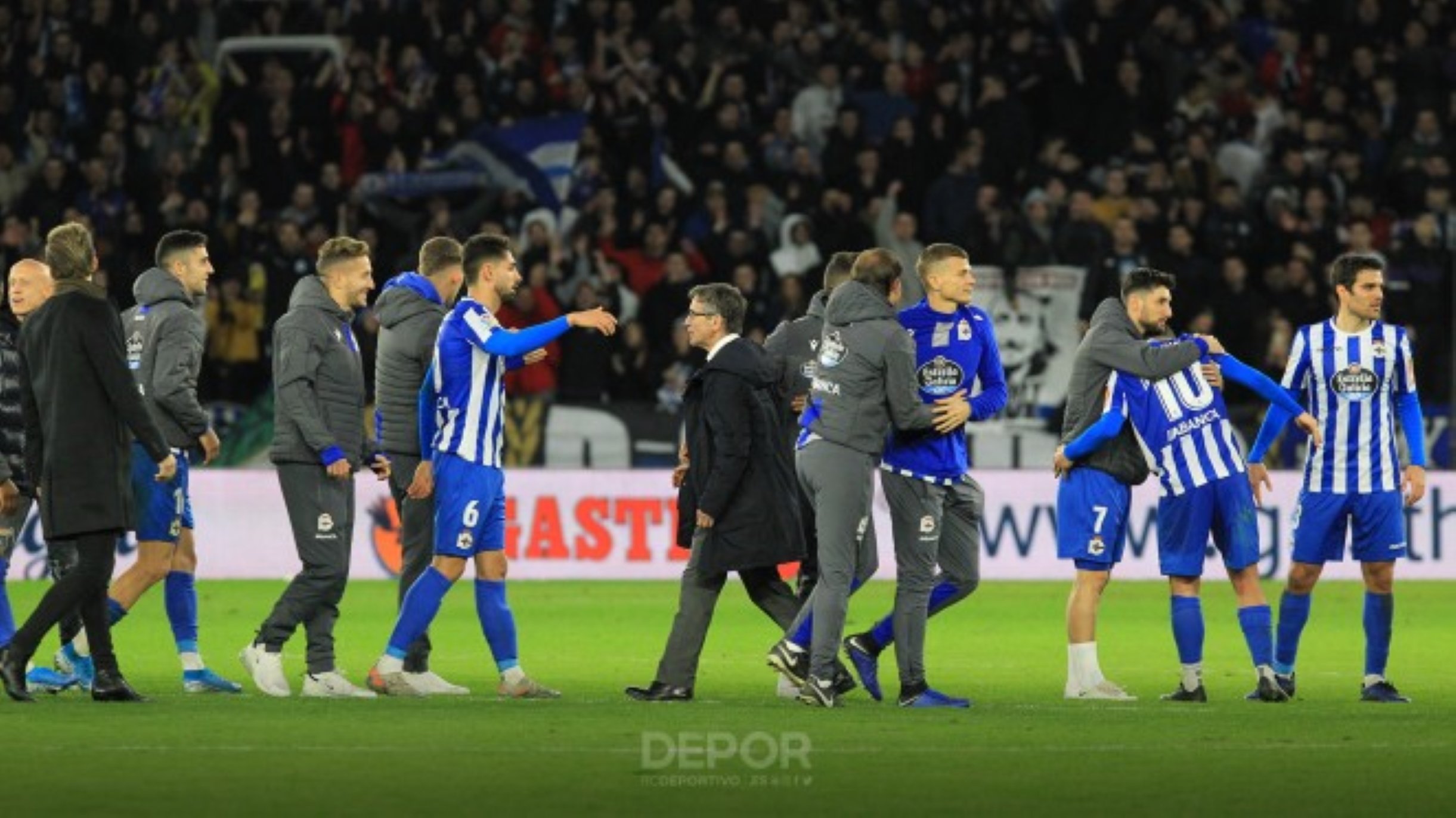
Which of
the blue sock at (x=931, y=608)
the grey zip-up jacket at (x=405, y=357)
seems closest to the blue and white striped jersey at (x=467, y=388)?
the grey zip-up jacket at (x=405, y=357)

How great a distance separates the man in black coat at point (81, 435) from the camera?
39.3 feet

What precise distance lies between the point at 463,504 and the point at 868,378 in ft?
6.68

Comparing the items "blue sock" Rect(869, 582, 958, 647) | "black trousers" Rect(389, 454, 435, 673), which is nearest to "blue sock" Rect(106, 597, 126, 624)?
"black trousers" Rect(389, 454, 435, 673)

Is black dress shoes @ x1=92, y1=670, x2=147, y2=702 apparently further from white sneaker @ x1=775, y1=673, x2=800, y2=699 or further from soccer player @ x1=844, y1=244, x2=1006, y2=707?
soccer player @ x1=844, y1=244, x2=1006, y2=707

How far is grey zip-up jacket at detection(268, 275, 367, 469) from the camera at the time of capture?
12859mm

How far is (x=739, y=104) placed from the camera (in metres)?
27.1

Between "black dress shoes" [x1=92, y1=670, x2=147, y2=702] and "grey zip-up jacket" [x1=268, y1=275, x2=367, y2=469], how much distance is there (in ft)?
4.17

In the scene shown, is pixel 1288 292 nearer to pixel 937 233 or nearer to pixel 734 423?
pixel 937 233

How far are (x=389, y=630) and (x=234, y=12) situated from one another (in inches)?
534

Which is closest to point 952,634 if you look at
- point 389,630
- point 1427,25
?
point 389,630

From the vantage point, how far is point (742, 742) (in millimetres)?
10852

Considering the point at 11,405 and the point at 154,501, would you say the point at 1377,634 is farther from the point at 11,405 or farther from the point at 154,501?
the point at 11,405

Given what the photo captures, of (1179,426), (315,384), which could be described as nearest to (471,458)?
(315,384)

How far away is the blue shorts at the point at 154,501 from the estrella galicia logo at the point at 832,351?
3.13 m
